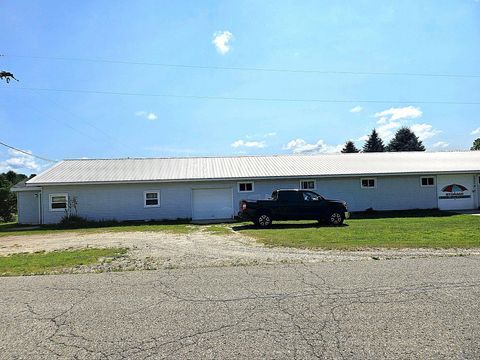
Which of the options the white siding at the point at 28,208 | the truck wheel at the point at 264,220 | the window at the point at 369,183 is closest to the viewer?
the truck wheel at the point at 264,220

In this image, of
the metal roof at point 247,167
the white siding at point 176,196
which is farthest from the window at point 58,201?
the metal roof at point 247,167

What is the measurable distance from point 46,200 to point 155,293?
2142 centimetres

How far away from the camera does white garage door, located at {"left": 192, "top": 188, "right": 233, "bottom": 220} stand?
25.8 m

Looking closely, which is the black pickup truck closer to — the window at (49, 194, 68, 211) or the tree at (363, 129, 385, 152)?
the window at (49, 194, 68, 211)

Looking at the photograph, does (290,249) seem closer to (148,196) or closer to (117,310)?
(117,310)

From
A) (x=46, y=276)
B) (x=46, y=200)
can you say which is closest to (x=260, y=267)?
(x=46, y=276)

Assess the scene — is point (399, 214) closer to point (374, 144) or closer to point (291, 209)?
point (291, 209)

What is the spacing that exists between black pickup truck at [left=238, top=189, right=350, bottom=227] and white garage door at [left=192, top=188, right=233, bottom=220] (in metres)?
6.37

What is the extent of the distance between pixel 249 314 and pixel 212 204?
68.0 ft

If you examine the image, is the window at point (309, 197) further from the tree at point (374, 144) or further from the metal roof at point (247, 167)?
the tree at point (374, 144)

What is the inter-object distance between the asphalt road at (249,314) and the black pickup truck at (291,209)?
1131cm

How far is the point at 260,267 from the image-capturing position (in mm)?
8500

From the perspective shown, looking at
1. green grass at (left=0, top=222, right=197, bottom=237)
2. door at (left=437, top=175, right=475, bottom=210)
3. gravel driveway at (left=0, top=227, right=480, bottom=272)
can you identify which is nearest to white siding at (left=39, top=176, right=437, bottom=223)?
door at (left=437, top=175, right=475, bottom=210)

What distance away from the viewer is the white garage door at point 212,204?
1014 inches
